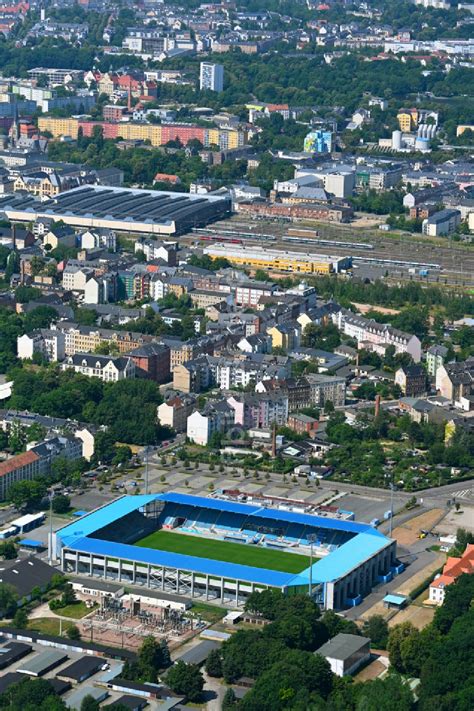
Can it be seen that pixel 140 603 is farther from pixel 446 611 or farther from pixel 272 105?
pixel 272 105

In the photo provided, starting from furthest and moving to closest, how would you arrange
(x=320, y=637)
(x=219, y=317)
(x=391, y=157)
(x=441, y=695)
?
(x=391, y=157) → (x=219, y=317) → (x=320, y=637) → (x=441, y=695)

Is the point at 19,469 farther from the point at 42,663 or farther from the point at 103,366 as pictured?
the point at 42,663

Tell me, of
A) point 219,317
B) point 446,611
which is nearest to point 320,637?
point 446,611

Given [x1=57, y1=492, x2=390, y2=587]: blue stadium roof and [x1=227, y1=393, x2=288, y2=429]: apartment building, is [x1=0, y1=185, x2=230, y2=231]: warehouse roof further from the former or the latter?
[x1=57, y1=492, x2=390, y2=587]: blue stadium roof

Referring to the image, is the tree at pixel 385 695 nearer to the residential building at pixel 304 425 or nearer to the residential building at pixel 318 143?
the residential building at pixel 304 425

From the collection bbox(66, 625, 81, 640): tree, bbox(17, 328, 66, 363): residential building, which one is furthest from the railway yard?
bbox(66, 625, 81, 640): tree

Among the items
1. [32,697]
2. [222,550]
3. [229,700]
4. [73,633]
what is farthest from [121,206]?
[32,697]

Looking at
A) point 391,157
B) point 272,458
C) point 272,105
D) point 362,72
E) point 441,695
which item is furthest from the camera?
point 362,72
